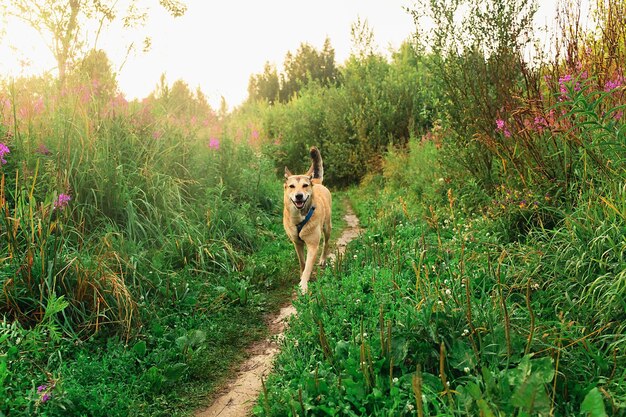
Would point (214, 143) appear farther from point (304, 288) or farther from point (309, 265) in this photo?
point (304, 288)

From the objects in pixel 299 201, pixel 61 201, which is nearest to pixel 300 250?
pixel 299 201

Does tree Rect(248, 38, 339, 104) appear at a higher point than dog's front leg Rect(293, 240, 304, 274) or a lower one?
higher

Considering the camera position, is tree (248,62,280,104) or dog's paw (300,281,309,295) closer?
dog's paw (300,281,309,295)

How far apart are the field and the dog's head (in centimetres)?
98

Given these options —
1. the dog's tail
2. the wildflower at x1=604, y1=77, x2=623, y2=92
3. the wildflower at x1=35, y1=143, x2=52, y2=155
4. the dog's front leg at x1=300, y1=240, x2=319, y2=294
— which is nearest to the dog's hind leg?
the dog's front leg at x1=300, y1=240, x2=319, y2=294

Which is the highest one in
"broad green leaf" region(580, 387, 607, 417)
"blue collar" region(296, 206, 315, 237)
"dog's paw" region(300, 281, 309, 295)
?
"blue collar" region(296, 206, 315, 237)

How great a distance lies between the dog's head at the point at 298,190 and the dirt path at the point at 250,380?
1.53 m

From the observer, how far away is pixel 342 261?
5191 mm

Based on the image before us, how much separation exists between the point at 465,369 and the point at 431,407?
33 centimetres

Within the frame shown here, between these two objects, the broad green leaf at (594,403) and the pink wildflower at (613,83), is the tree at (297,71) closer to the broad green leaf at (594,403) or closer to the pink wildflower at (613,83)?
the pink wildflower at (613,83)

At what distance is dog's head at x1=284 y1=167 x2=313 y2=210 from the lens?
574 centimetres

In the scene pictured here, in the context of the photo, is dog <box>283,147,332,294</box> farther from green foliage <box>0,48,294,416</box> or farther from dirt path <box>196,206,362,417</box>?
dirt path <box>196,206,362,417</box>

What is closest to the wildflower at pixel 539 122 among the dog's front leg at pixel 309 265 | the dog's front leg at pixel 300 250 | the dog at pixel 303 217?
the dog at pixel 303 217

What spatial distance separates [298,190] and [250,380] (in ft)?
9.30
